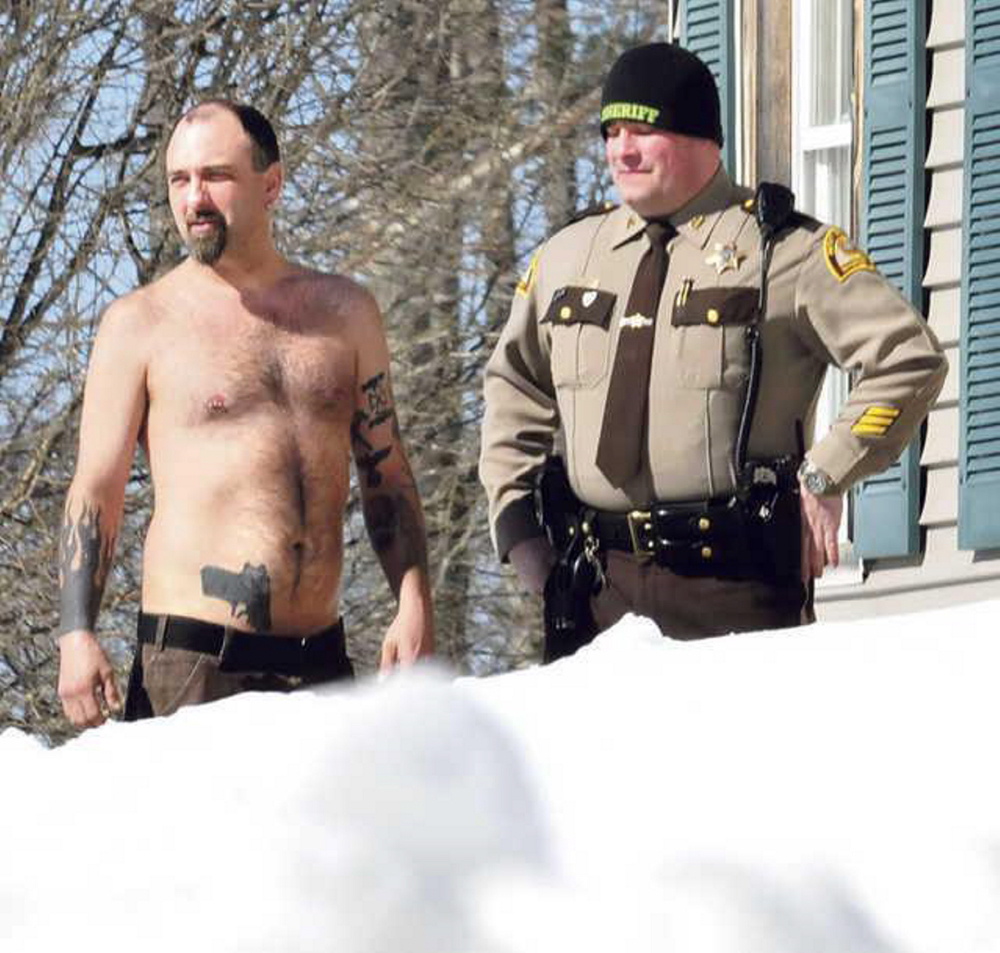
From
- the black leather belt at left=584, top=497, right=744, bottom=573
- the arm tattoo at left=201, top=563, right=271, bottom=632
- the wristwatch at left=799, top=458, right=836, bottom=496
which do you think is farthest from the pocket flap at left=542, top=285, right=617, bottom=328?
the arm tattoo at left=201, top=563, right=271, bottom=632

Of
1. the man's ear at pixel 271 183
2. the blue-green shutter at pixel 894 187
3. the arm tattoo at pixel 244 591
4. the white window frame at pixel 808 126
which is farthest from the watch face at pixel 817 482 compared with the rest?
the white window frame at pixel 808 126

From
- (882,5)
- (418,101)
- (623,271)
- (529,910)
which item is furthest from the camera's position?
(418,101)

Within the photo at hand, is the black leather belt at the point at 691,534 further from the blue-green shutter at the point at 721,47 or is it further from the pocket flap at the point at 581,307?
the blue-green shutter at the point at 721,47

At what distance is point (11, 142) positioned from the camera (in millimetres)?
14844

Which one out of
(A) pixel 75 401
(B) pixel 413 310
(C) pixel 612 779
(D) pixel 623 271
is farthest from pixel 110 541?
(B) pixel 413 310

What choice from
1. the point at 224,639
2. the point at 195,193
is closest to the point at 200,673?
the point at 224,639

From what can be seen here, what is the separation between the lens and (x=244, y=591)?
6.02 m

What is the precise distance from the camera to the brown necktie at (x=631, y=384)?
5793 mm

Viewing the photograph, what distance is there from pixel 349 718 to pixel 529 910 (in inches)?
6.2

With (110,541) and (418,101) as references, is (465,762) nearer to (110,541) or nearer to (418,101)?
(110,541)

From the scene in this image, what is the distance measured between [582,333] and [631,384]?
0.47 feet

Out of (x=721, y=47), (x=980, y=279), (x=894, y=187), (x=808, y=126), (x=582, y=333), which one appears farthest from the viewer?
(x=721, y=47)

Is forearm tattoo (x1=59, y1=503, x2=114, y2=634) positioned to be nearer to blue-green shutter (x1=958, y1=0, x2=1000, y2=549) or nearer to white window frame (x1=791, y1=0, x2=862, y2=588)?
blue-green shutter (x1=958, y1=0, x2=1000, y2=549)

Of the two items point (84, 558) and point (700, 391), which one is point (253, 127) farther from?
point (700, 391)
